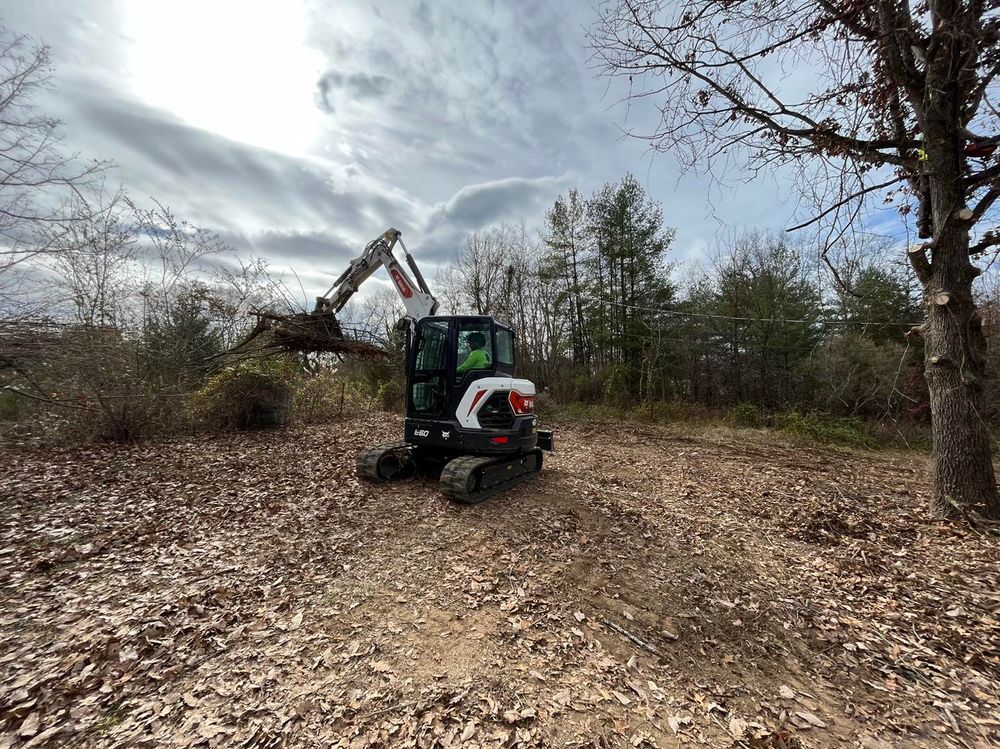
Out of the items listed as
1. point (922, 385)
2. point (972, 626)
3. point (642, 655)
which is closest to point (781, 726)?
point (642, 655)

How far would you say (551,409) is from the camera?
1641 centimetres

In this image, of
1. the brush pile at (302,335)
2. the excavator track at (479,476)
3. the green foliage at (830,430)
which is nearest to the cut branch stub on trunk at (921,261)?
the excavator track at (479,476)

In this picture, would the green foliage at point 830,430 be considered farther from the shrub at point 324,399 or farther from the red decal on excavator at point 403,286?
the shrub at point 324,399

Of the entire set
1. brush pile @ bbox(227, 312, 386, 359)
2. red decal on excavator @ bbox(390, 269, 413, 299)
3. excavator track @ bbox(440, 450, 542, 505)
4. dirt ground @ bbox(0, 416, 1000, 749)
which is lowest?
dirt ground @ bbox(0, 416, 1000, 749)

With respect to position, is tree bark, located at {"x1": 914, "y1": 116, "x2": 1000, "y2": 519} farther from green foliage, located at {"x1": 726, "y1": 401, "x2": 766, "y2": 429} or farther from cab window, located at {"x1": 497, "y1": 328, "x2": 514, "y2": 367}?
green foliage, located at {"x1": 726, "y1": 401, "x2": 766, "y2": 429}

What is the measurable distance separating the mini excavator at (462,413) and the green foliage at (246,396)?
5.23 meters

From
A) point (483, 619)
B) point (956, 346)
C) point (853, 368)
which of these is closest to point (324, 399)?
point (483, 619)

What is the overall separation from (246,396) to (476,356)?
23.4 ft

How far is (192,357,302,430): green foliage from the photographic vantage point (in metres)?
9.41

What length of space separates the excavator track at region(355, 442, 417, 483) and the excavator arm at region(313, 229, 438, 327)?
211 cm

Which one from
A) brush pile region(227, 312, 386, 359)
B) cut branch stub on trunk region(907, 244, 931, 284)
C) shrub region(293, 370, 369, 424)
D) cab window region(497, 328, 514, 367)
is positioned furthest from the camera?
shrub region(293, 370, 369, 424)

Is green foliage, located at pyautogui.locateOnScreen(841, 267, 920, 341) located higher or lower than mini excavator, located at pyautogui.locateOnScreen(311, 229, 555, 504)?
higher

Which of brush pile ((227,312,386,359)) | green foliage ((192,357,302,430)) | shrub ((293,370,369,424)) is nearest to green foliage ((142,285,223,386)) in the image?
green foliage ((192,357,302,430))

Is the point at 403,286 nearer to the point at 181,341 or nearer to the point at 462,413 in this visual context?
the point at 462,413
